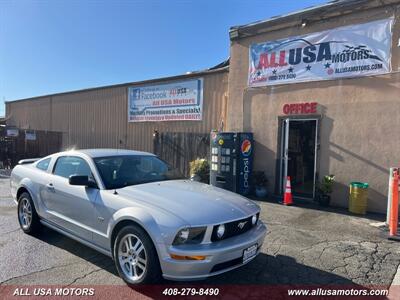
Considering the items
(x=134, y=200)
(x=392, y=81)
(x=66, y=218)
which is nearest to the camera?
(x=134, y=200)

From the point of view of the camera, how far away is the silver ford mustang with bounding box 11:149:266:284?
3.30 meters

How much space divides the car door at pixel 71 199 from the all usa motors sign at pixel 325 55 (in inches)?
257

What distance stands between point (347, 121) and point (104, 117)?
37.1 ft

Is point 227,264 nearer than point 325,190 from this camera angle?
Yes

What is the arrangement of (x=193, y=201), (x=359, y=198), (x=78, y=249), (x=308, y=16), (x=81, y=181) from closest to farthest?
(x=193, y=201) < (x=81, y=181) < (x=78, y=249) < (x=359, y=198) < (x=308, y=16)

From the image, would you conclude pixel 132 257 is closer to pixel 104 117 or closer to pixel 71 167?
pixel 71 167

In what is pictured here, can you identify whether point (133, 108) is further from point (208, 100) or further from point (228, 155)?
point (228, 155)

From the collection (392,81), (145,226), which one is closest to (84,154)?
(145,226)

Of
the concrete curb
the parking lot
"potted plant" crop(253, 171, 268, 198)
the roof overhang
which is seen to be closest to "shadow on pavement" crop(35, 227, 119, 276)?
the parking lot

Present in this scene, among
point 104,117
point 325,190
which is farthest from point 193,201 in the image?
point 104,117

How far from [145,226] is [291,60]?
7.28 m

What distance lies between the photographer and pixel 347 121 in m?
8.16

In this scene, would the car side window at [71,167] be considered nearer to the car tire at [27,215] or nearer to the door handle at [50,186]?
the door handle at [50,186]

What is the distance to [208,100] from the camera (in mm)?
11602
